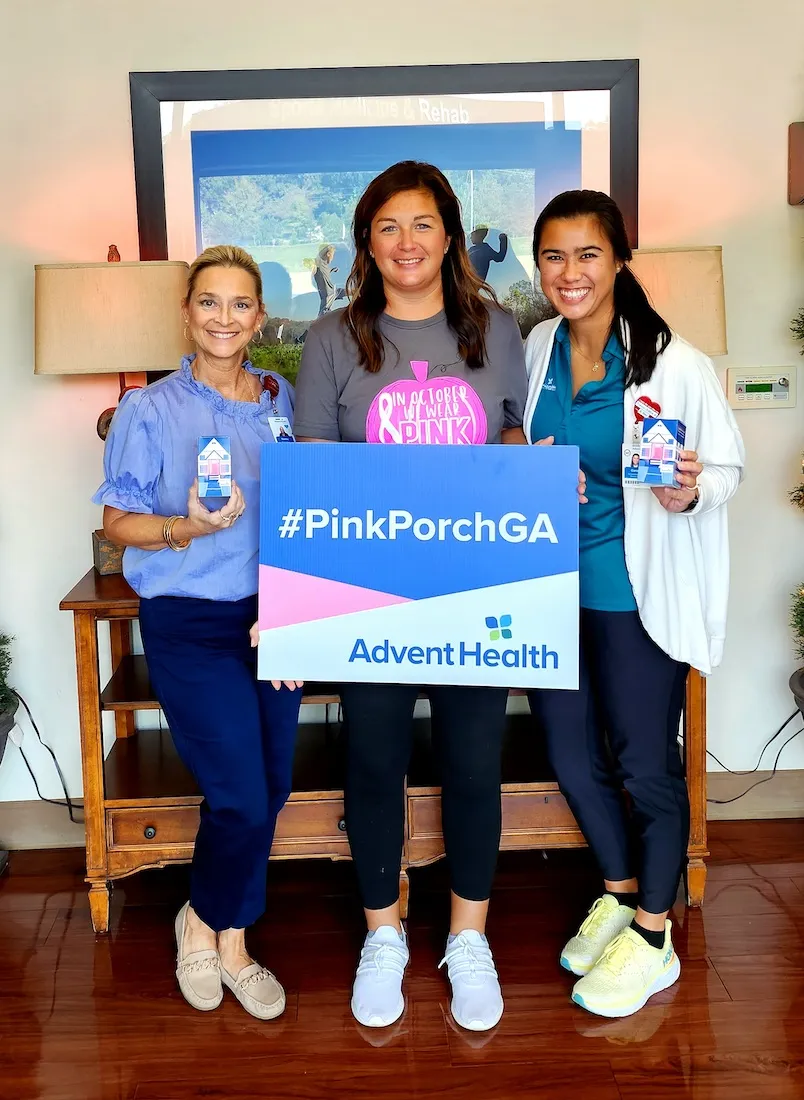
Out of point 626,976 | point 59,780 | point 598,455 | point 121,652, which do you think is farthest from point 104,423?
point 626,976

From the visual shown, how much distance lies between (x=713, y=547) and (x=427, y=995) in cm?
111

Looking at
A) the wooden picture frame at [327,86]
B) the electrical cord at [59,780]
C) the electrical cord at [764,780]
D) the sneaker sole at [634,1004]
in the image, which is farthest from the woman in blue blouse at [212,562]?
the electrical cord at [764,780]

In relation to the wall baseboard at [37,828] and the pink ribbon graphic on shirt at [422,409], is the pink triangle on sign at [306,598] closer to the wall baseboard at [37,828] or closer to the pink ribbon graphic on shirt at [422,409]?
the pink ribbon graphic on shirt at [422,409]

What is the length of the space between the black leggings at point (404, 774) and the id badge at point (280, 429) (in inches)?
19.8

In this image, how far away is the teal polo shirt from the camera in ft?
6.56

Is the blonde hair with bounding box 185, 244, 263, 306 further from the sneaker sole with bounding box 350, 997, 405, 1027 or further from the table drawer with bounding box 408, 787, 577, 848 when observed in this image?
the sneaker sole with bounding box 350, 997, 405, 1027

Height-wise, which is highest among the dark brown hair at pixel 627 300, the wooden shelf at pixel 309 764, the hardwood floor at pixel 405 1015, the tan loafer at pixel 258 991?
the dark brown hair at pixel 627 300

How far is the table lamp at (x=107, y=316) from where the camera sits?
2.40m

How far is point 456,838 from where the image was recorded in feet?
6.88

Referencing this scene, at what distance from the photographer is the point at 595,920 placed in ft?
7.35

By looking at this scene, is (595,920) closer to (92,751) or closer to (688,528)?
(688,528)

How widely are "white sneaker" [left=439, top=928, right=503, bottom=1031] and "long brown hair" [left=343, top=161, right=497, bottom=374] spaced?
1189 mm

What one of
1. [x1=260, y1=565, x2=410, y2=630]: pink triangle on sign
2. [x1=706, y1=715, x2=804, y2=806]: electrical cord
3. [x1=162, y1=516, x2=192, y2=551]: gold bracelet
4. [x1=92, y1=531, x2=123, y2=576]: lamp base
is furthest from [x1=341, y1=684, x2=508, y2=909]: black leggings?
[x1=706, y1=715, x2=804, y2=806]: electrical cord

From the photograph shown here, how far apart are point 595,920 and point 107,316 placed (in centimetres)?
177
